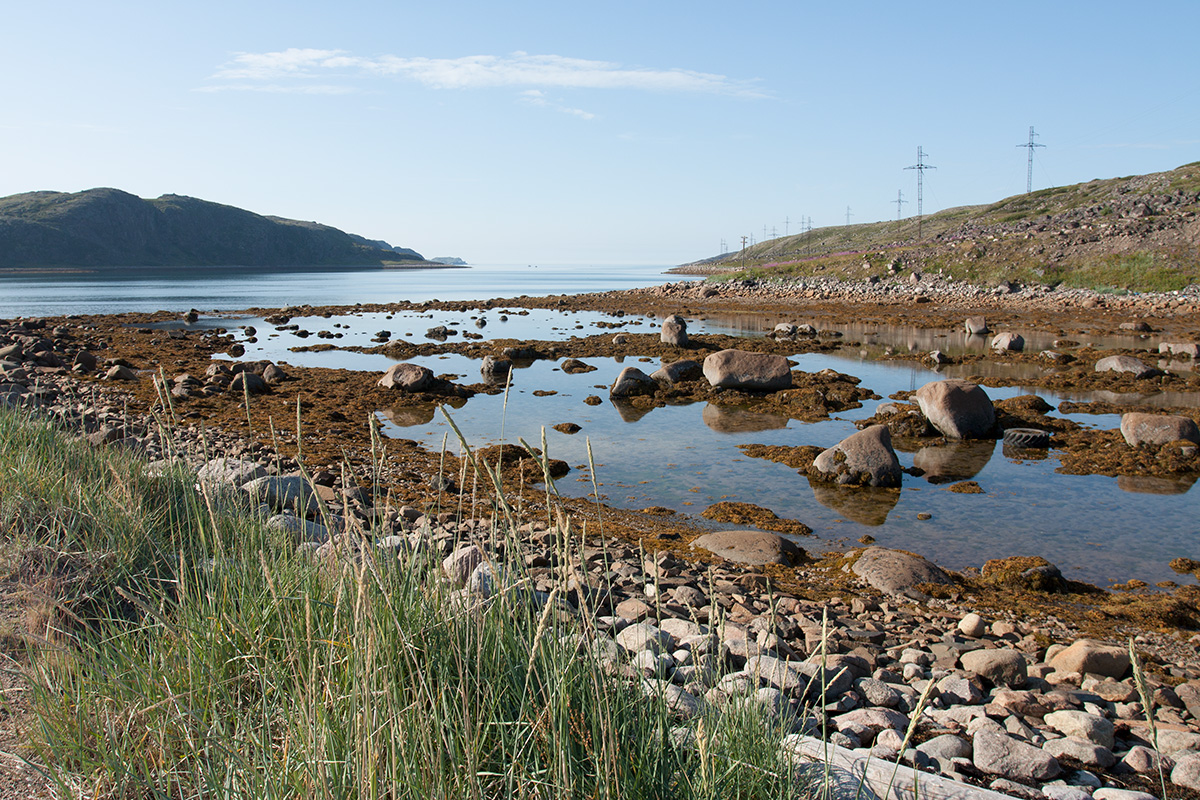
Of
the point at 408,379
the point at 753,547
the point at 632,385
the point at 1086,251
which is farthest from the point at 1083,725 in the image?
the point at 1086,251

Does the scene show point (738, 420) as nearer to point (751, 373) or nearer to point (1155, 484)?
point (751, 373)

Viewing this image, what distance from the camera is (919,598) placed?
6.23 metres

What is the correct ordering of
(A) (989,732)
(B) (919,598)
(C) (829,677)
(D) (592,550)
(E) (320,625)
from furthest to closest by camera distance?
(D) (592,550) → (B) (919,598) → (C) (829,677) → (A) (989,732) → (E) (320,625)

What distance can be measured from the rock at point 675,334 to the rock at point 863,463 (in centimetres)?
1515

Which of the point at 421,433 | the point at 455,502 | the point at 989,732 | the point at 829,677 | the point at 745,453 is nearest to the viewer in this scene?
the point at 989,732

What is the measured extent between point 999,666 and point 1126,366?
16290mm

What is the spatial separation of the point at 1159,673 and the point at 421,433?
10745 millimetres

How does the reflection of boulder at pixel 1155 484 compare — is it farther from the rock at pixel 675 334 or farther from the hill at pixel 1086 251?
the hill at pixel 1086 251

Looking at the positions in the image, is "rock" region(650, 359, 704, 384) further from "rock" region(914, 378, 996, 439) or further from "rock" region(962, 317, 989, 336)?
"rock" region(962, 317, 989, 336)

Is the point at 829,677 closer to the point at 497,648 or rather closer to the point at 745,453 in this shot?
the point at 497,648

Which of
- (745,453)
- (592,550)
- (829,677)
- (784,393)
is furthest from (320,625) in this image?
(784,393)

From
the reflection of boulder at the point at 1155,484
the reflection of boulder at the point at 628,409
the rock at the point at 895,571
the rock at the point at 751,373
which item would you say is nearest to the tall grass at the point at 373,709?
the rock at the point at 895,571

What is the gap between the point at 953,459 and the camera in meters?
11.2

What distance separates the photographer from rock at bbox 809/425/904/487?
9773 millimetres
